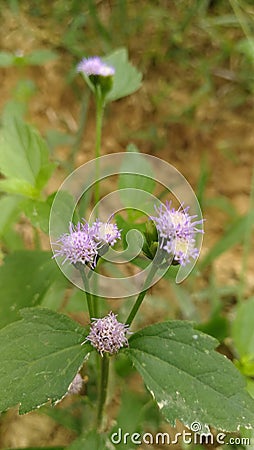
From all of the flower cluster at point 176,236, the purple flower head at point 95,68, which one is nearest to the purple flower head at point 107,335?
the flower cluster at point 176,236

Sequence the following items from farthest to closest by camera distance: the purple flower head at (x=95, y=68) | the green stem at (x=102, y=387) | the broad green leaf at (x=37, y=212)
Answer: the purple flower head at (x=95, y=68) → the broad green leaf at (x=37, y=212) → the green stem at (x=102, y=387)

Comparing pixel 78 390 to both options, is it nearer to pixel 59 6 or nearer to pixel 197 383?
pixel 197 383

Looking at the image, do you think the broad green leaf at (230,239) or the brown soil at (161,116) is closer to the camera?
the broad green leaf at (230,239)

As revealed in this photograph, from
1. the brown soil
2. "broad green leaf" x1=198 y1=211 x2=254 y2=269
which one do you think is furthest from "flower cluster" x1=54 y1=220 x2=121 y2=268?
the brown soil

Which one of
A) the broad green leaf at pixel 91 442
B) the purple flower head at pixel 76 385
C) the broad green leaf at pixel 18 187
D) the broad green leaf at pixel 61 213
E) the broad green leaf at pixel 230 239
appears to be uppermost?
the broad green leaf at pixel 18 187

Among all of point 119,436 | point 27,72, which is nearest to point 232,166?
point 27,72

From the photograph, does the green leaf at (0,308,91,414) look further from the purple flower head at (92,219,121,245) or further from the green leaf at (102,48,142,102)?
the green leaf at (102,48,142,102)

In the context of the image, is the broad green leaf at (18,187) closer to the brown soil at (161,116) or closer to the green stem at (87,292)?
the green stem at (87,292)
